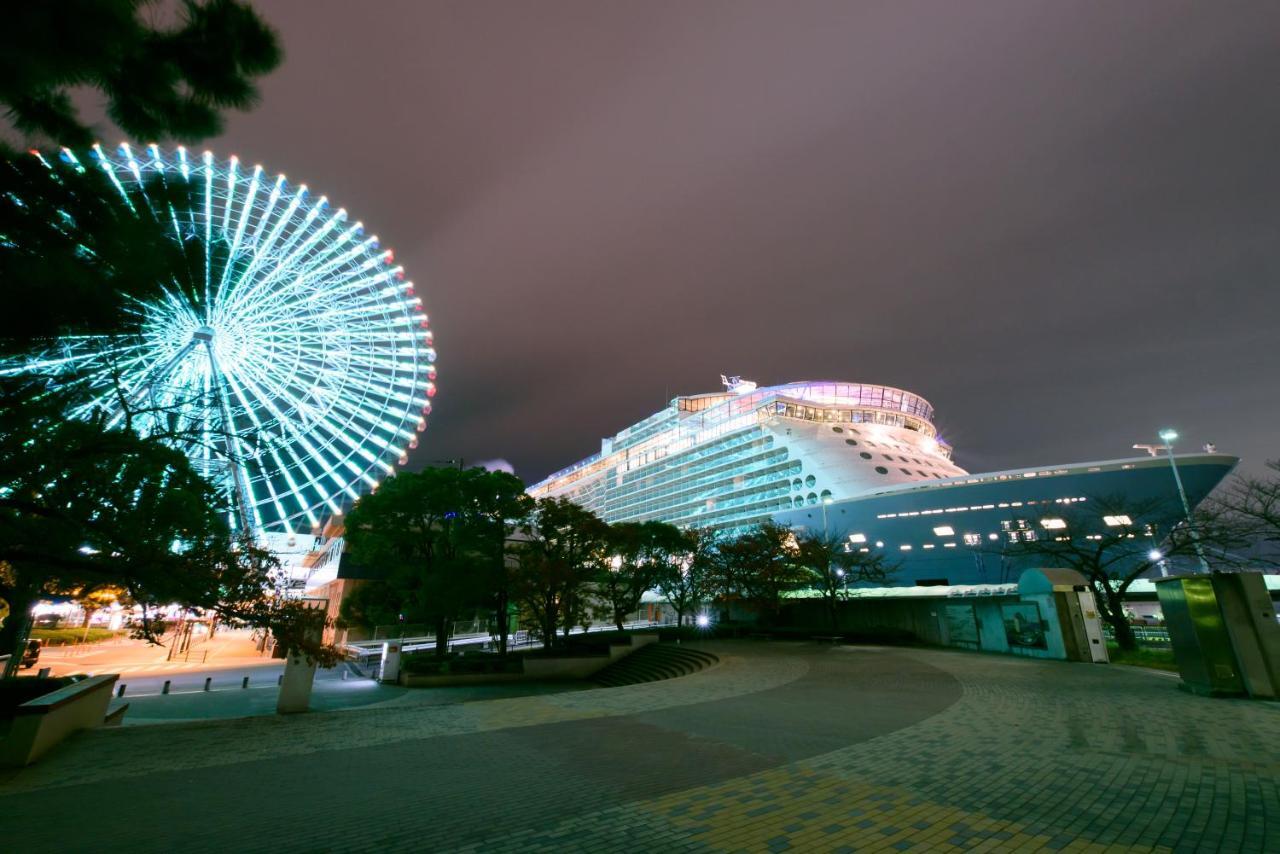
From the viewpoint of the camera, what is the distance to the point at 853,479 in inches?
2103

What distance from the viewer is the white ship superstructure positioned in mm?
56281

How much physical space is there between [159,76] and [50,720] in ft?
34.2

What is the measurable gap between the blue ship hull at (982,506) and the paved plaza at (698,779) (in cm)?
3606

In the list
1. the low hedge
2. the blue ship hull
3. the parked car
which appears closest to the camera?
the low hedge

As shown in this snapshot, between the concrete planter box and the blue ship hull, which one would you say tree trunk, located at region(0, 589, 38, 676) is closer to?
the concrete planter box

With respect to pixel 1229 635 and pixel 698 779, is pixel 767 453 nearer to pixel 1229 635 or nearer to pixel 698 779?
pixel 1229 635

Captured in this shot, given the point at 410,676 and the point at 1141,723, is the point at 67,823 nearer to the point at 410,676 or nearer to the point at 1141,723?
the point at 1141,723

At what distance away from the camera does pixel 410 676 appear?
884 inches

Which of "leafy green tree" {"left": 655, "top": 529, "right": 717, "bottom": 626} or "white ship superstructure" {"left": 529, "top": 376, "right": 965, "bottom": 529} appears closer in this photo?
"leafy green tree" {"left": 655, "top": 529, "right": 717, "bottom": 626}

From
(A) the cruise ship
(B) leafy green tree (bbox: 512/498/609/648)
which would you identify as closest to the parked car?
(B) leafy green tree (bbox: 512/498/609/648)

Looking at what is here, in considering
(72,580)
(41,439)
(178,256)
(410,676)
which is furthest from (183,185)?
(410,676)

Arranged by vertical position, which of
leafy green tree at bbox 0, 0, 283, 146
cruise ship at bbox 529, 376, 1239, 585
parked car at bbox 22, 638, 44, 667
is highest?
cruise ship at bbox 529, 376, 1239, 585

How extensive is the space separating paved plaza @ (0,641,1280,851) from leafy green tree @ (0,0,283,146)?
5906mm

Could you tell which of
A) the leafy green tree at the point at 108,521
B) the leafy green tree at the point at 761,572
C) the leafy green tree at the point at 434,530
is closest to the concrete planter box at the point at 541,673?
the leafy green tree at the point at 434,530
